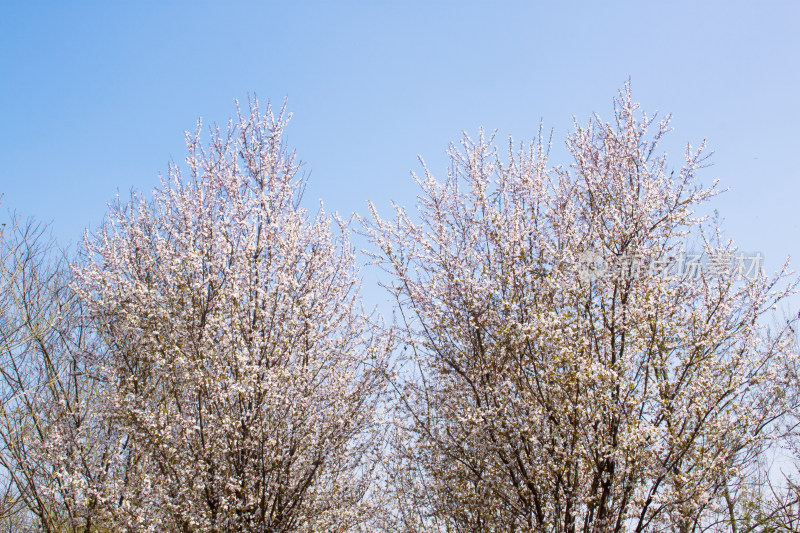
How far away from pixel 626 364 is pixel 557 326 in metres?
0.82

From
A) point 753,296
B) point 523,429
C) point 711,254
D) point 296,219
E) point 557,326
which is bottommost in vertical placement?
point 523,429

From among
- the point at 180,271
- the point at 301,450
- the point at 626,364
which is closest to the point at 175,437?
the point at 301,450

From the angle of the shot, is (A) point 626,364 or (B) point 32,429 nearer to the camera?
(A) point 626,364

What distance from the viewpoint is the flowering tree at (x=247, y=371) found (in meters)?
6.87

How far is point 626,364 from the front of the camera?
19.7 feet

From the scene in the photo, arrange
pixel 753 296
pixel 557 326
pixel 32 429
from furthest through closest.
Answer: pixel 32 429
pixel 753 296
pixel 557 326

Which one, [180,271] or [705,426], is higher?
[180,271]

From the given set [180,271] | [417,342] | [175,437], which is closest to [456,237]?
[417,342]

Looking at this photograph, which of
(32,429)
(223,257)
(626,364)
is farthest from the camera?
(32,429)

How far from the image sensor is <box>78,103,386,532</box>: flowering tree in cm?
687

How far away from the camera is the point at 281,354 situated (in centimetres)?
739

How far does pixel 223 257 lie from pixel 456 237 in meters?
3.30

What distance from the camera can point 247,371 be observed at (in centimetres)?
697

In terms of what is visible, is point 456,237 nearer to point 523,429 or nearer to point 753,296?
point 523,429
